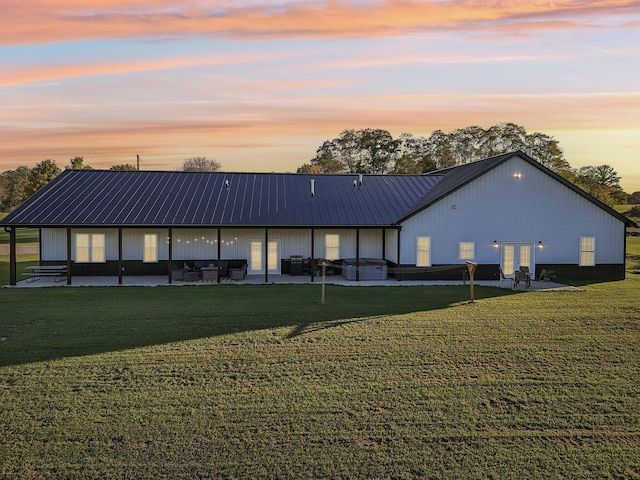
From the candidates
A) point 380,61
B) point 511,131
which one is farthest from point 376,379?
point 511,131

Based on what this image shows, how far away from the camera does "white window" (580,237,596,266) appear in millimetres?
23750

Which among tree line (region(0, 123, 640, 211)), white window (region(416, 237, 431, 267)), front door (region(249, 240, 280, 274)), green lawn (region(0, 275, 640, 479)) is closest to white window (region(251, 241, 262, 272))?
front door (region(249, 240, 280, 274))

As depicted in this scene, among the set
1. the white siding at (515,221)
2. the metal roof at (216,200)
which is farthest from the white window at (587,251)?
the metal roof at (216,200)

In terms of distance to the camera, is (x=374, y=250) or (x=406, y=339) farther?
(x=374, y=250)

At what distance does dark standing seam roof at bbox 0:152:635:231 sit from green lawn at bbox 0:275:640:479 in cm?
760

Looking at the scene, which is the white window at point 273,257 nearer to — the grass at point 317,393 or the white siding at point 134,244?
the white siding at point 134,244

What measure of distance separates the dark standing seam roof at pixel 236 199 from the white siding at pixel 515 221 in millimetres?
447

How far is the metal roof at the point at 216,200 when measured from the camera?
22.1m

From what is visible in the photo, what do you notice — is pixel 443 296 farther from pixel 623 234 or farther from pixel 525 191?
pixel 623 234

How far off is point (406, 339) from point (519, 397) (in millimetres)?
3800

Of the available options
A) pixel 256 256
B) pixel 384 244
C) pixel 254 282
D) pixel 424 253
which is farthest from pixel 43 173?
pixel 424 253

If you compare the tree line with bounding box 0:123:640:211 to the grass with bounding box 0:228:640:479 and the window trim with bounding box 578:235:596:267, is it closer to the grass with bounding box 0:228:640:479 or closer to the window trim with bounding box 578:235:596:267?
the window trim with bounding box 578:235:596:267

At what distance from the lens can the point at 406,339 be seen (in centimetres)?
1209

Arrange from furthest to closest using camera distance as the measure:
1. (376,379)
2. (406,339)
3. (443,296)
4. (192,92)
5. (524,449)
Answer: (192,92)
(443,296)
(406,339)
(376,379)
(524,449)
